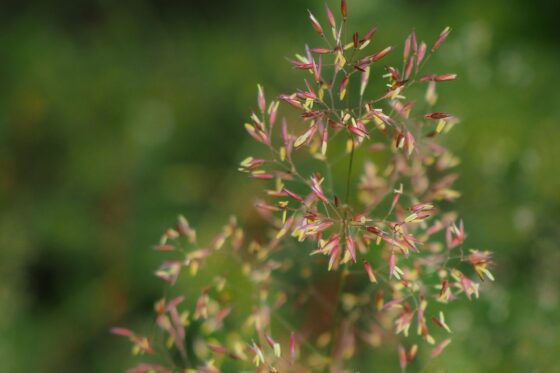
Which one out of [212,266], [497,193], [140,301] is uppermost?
[497,193]

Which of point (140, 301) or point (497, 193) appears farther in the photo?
point (140, 301)

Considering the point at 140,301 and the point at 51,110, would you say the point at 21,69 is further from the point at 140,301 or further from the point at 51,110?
the point at 140,301

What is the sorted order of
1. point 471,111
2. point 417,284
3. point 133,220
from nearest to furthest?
point 417,284
point 471,111
point 133,220

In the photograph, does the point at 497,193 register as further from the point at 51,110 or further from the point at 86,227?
the point at 51,110

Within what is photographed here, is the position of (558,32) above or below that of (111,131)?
above

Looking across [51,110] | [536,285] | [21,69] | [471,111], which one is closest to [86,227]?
[51,110]

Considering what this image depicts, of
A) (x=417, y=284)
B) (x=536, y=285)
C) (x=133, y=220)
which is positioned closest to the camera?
(x=417, y=284)

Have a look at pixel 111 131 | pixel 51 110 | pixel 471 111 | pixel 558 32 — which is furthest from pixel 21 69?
pixel 558 32
